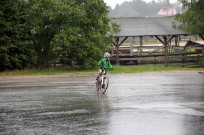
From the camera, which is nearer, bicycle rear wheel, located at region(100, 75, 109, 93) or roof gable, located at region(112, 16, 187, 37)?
bicycle rear wheel, located at region(100, 75, 109, 93)

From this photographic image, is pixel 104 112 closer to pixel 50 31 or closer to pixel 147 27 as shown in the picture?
pixel 50 31

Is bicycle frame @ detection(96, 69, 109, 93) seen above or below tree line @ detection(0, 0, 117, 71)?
below

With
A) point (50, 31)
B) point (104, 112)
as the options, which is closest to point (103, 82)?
point (104, 112)

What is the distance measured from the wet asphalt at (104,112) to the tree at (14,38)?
12346 millimetres

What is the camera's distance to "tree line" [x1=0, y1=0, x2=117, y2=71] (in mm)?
31281

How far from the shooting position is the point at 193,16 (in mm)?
36188

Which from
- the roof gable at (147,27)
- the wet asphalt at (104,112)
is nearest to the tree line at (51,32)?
the roof gable at (147,27)

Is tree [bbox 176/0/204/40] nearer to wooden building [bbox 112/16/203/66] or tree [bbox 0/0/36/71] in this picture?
wooden building [bbox 112/16/203/66]

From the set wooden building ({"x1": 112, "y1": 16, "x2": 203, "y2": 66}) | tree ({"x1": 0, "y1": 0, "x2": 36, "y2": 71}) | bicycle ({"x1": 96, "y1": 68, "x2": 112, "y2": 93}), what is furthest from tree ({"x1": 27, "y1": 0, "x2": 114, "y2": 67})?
bicycle ({"x1": 96, "y1": 68, "x2": 112, "y2": 93})

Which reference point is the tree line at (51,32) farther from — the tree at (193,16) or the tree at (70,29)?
the tree at (193,16)

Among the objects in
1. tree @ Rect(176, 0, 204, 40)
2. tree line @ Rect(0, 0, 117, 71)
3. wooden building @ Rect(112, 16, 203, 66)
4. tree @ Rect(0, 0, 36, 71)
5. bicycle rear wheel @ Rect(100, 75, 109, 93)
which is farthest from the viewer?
wooden building @ Rect(112, 16, 203, 66)

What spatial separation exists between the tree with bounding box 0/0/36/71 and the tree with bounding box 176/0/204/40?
14186 mm

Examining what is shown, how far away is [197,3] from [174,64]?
254 inches

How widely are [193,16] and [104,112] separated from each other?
82.7 ft
